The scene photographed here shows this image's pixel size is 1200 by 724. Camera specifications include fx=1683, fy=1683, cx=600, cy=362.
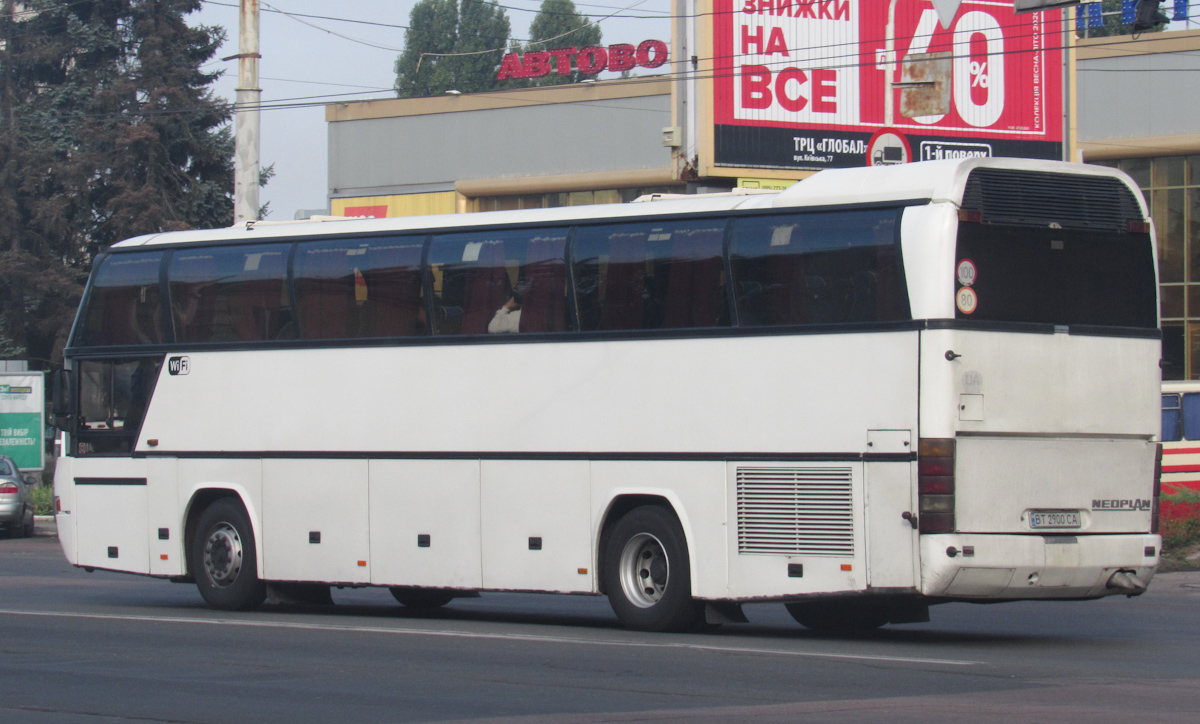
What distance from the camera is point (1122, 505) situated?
12531 millimetres

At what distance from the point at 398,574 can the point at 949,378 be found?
223 inches

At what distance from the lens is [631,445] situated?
13602 mm

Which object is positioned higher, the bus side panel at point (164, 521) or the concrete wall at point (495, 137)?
the concrete wall at point (495, 137)

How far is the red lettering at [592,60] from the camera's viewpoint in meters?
44.7

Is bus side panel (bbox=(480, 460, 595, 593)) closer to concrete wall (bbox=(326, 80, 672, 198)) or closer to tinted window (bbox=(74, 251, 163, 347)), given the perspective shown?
tinted window (bbox=(74, 251, 163, 347))

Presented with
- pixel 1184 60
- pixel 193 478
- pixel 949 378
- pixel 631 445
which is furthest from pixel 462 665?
pixel 1184 60

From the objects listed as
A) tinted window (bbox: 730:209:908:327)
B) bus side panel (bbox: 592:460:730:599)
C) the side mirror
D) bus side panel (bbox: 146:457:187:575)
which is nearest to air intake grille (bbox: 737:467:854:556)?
bus side panel (bbox: 592:460:730:599)

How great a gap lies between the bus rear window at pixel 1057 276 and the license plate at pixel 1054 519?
1.38 metres

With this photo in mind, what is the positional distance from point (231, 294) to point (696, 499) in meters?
5.39

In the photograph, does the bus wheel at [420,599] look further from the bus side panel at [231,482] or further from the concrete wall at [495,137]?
the concrete wall at [495,137]

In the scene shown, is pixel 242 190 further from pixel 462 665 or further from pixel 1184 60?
pixel 1184 60

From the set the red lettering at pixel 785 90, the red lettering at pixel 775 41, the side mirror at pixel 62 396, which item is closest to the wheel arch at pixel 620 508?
the side mirror at pixel 62 396

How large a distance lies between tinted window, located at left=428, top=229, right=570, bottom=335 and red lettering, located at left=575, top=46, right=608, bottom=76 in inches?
1208

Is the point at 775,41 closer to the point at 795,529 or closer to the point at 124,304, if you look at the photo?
the point at 124,304
